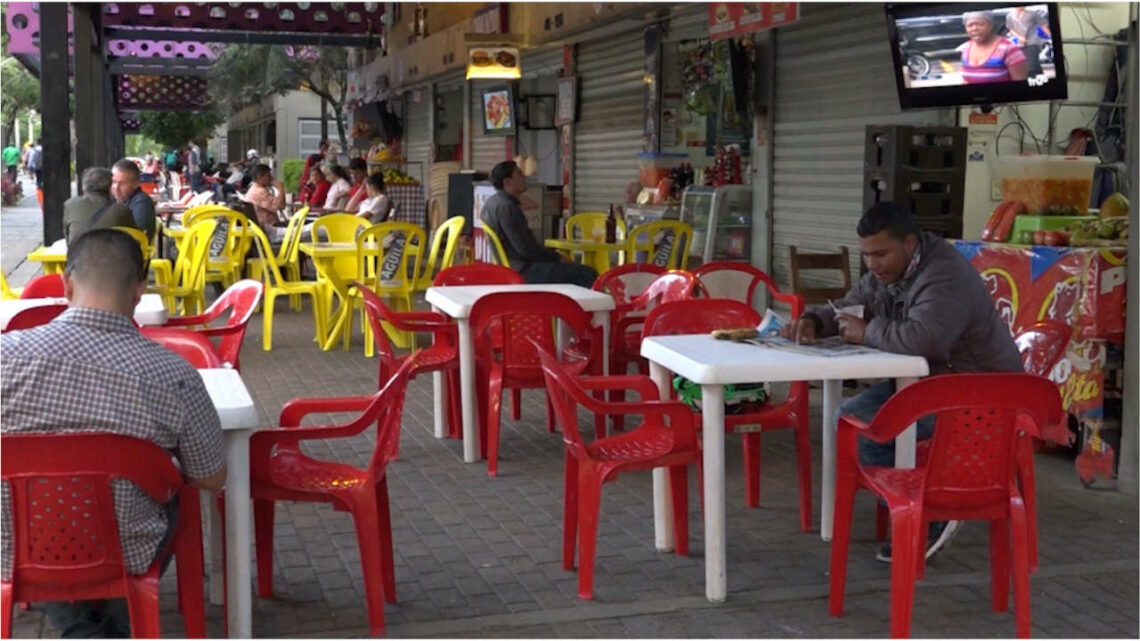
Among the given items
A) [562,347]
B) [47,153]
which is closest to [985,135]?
[562,347]

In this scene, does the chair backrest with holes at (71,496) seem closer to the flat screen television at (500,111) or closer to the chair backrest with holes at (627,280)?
the chair backrest with holes at (627,280)

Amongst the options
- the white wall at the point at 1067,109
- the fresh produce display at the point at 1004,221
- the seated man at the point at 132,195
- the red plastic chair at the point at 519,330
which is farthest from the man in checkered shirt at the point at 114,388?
the seated man at the point at 132,195

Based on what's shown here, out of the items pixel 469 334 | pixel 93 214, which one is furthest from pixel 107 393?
pixel 93 214

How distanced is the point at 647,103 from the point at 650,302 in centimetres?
654

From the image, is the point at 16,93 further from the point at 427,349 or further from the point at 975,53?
the point at 975,53

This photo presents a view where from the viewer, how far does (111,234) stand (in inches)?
141

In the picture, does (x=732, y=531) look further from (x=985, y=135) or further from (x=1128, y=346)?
(x=985, y=135)

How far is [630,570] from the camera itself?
4934 mm

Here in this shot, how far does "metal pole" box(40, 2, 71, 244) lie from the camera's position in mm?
11117

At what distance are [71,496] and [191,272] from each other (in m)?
7.21

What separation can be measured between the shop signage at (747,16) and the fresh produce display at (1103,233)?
114 inches

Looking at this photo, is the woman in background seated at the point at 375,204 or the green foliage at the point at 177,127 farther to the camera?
the green foliage at the point at 177,127

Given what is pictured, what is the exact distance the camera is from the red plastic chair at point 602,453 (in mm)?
4531

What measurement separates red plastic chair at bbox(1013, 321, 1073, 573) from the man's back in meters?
6.29
